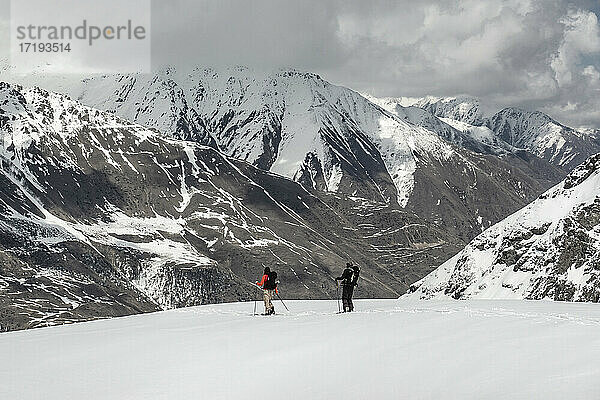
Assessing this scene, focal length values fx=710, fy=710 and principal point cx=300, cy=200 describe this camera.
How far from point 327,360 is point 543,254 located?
107124 mm

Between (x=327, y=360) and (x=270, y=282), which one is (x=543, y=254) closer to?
(x=270, y=282)

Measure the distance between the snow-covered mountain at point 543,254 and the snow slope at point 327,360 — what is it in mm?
79634

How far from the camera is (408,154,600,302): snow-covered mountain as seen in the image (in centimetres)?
11244

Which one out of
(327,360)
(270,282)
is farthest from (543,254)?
(327,360)

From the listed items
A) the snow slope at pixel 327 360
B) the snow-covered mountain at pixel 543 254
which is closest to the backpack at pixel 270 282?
the snow slope at pixel 327 360

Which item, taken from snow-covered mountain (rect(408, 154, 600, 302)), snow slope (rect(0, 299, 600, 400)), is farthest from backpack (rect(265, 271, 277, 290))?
snow-covered mountain (rect(408, 154, 600, 302))

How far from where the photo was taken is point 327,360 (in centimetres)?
2638

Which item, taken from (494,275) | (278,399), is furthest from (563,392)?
(494,275)

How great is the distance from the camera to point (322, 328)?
34.3 m

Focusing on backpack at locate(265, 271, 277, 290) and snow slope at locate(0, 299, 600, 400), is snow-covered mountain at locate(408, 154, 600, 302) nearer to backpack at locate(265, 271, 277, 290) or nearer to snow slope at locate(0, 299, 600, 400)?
backpack at locate(265, 271, 277, 290)

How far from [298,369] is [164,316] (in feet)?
73.8

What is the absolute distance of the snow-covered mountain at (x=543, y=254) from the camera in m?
112

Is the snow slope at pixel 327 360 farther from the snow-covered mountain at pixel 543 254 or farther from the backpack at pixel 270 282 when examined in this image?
the snow-covered mountain at pixel 543 254

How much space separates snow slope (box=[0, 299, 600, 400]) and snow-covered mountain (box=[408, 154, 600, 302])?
79.6m
